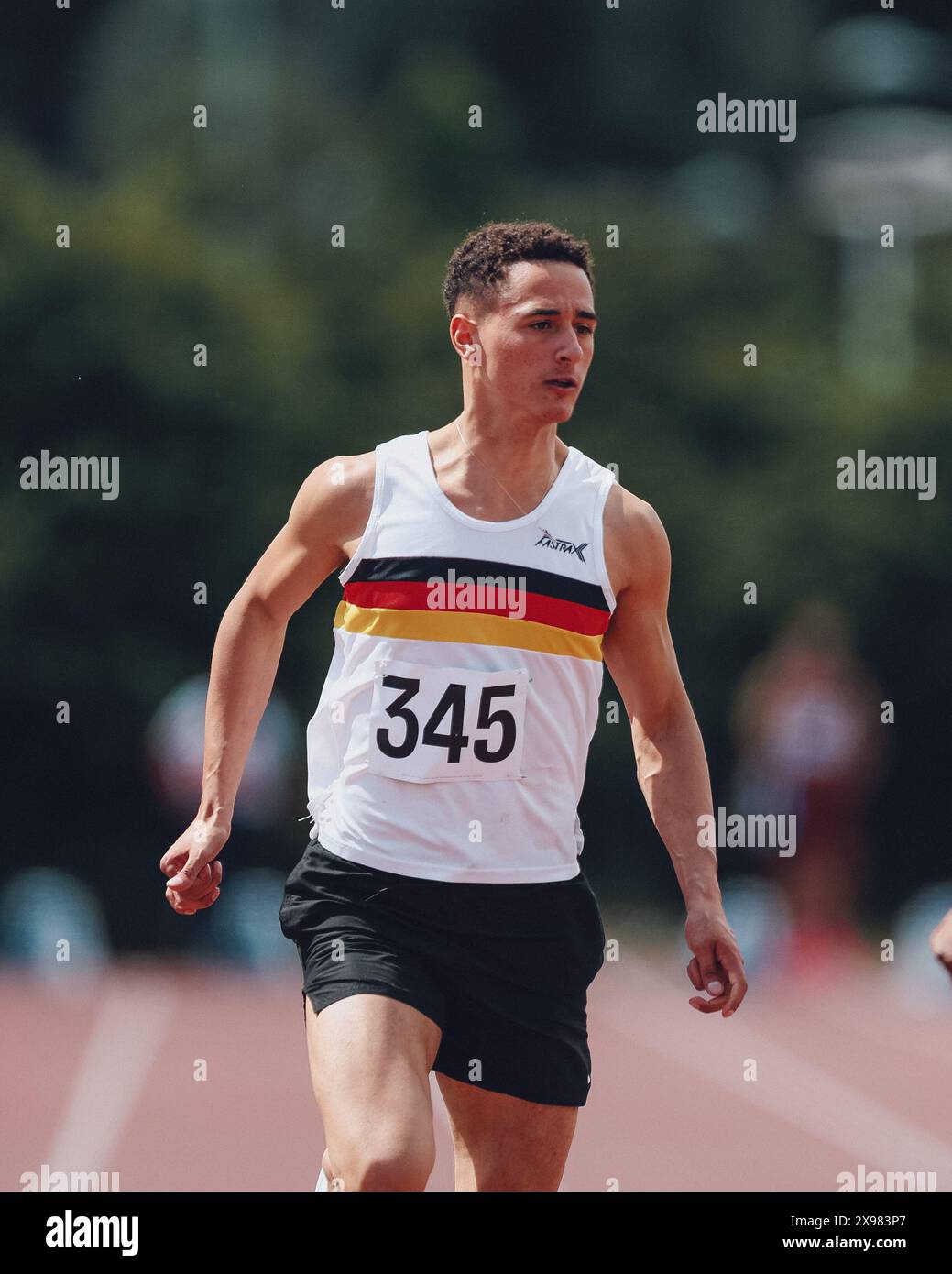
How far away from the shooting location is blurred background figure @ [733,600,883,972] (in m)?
12.1

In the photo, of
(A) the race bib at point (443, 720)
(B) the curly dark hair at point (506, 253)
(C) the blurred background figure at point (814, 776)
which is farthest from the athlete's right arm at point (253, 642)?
(C) the blurred background figure at point (814, 776)

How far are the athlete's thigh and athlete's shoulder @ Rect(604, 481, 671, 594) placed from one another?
118 cm

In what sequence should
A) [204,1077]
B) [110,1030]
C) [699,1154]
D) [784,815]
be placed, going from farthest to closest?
[784,815], [110,1030], [204,1077], [699,1154]

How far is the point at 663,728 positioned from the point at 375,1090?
123 centimetres

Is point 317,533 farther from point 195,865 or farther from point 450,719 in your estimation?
point 195,865

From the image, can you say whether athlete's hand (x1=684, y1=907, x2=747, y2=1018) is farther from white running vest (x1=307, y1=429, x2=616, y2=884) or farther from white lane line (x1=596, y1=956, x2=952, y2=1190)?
white lane line (x1=596, y1=956, x2=952, y2=1190)

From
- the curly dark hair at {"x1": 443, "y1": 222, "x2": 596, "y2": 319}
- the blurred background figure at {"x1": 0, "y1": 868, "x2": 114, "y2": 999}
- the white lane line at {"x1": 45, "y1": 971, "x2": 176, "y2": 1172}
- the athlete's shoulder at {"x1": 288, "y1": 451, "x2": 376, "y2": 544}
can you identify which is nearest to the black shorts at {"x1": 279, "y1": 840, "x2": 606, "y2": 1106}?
the athlete's shoulder at {"x1": 288, "y1": 451, "x2": 376, "y2": 544}

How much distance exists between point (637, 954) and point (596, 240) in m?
4.70

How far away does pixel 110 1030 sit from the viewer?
10977 millimetres

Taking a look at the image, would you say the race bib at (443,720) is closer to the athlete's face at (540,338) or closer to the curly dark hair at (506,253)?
the athlete's face at (540,338)

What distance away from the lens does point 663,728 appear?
4.94 meters

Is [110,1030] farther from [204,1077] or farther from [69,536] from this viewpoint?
[69,536]
